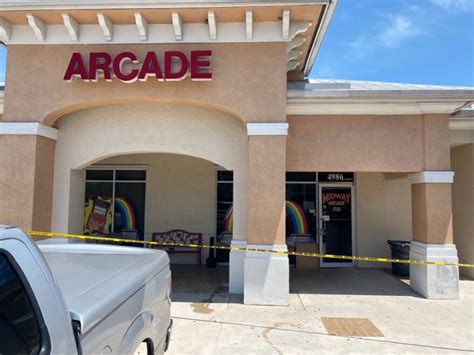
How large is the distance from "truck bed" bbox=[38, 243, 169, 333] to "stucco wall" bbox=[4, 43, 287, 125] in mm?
4617

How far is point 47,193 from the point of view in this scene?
28.6ft

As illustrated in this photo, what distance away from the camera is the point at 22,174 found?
825 centimetres

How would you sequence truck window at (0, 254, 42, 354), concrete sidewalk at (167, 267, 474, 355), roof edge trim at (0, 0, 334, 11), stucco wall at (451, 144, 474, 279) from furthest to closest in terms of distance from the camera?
1. stucco wall at (451, 144, 474, 279)
2. roof edge trim at (0, 0, 334, 11)
3. concrete sidewalk at (167, 267, 474, 355)
4. truck window at (0, 254, 42, 354)

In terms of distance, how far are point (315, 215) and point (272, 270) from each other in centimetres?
467

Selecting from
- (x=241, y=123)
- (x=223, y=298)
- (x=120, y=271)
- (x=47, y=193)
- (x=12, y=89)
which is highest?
(x=12, y=89)

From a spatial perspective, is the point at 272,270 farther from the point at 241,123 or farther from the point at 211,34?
the point at 211,34

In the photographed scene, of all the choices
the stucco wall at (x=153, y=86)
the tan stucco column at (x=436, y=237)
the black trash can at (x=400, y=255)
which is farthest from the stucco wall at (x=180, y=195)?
the tan stucco column at (x=436, y=237)

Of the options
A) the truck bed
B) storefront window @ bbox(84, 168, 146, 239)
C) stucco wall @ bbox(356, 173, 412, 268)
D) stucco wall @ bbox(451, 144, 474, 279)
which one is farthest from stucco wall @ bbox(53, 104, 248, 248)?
stucco wall @ bbox(451, 144, 474, 279)

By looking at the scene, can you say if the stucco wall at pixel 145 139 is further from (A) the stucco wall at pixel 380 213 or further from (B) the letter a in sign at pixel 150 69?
(A) the stucco wall at pixel 380 213

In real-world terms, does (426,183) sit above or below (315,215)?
above

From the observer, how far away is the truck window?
1.75 metres

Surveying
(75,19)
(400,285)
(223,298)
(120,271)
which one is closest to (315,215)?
(400,285)

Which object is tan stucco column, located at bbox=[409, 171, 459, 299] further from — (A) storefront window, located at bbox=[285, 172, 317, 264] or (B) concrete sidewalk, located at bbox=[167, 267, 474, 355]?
(A) storefront window, located at bbox=[285, 172, 317, 264]

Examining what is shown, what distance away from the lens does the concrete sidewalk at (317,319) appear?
5.62 metres
